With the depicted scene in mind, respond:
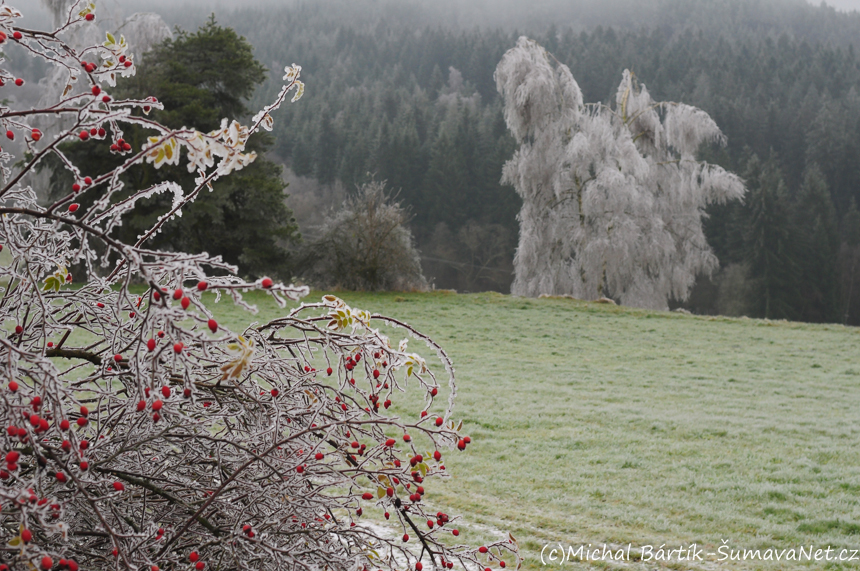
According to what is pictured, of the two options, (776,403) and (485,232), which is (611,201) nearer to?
(776,403)

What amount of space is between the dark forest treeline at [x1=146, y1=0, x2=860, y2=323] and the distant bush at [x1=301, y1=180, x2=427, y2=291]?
2342 cm

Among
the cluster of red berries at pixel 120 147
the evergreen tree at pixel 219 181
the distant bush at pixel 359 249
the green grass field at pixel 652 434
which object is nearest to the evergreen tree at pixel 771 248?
the green grass field at pixel 652 434

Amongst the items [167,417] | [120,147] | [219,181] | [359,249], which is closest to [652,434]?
[167,417]

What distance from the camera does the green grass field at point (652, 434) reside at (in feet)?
14.6

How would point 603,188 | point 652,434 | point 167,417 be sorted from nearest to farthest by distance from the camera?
point 167,417 < point 652,434 < point 603,188

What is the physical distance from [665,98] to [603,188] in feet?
114

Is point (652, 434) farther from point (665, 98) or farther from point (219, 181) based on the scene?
point (665, 98)

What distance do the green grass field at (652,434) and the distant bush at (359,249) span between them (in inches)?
125

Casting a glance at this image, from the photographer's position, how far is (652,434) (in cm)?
714

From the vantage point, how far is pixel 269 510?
158 centimetres

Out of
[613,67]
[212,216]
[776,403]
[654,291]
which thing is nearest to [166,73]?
[212,216]

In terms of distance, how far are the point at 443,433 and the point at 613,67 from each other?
56.4m

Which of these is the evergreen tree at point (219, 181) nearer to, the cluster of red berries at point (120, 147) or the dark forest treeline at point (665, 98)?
the cluster of red berries at point (120, 147)

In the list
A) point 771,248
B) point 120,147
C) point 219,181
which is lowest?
point 771,248
